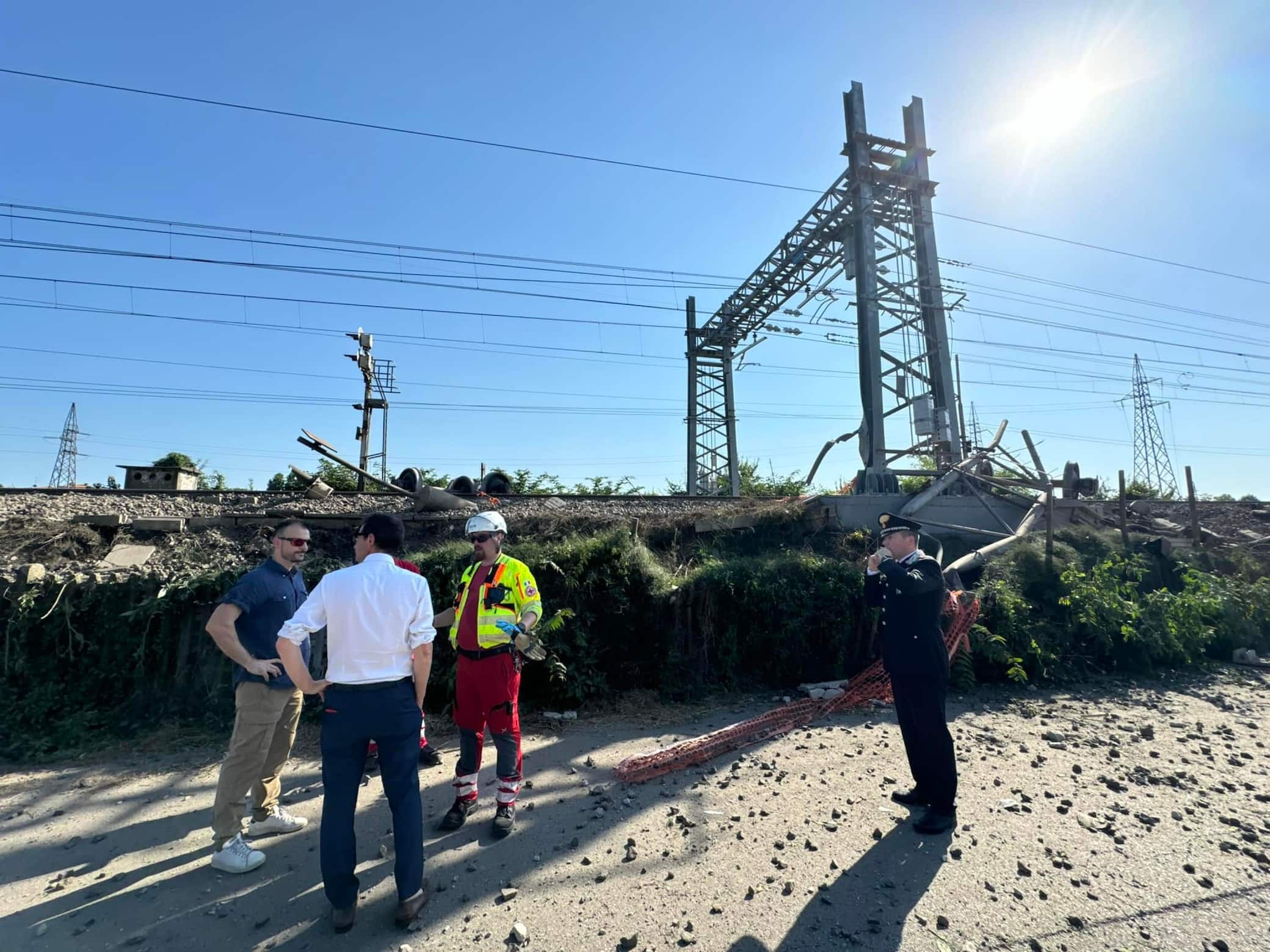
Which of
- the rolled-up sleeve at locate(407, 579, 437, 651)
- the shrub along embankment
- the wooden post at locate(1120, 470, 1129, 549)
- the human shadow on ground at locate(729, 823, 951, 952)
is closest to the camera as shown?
the human shadow on ground at locate(729, 823, 951, 952)

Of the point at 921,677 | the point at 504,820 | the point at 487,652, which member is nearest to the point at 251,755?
the point at 487,652

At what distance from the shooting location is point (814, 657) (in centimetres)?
786

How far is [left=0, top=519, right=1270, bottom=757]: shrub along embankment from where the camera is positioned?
638 cm

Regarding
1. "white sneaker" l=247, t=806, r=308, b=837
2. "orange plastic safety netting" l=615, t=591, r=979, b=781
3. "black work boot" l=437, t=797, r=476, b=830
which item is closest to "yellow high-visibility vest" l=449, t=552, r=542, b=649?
"black work boot" l=437, t=797, r=476, b=830

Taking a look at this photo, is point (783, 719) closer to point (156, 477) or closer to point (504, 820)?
point (504, 820)

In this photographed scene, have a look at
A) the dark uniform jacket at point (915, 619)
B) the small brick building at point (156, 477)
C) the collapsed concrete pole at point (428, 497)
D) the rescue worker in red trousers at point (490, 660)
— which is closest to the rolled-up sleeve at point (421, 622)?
the rescue worker in red trousers at point (490, 660)

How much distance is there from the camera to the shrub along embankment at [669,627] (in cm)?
638

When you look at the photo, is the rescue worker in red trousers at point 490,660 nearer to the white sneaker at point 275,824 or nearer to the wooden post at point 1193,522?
the white sneaker at point 275,824

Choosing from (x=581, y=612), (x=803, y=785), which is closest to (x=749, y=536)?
(x=581, y=612)

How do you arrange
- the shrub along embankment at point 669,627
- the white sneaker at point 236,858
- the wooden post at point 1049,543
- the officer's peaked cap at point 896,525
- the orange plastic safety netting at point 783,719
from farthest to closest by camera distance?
the wooden post at point 1049,543, the shrub along embankment at point 669,627, the orange plastic safety netting at point 783,719, the officer's peaked cap at point 896,525, the white sneaker at point 236,858

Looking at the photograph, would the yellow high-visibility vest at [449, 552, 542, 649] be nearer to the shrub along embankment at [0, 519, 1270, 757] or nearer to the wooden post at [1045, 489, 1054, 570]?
the shrub along embankment at [0, 519, 1270, 757]

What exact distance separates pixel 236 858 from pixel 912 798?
4.25 meters

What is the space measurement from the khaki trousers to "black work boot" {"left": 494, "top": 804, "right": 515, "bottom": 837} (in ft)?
4.76

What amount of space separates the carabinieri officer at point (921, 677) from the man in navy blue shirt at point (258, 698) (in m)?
3.75
